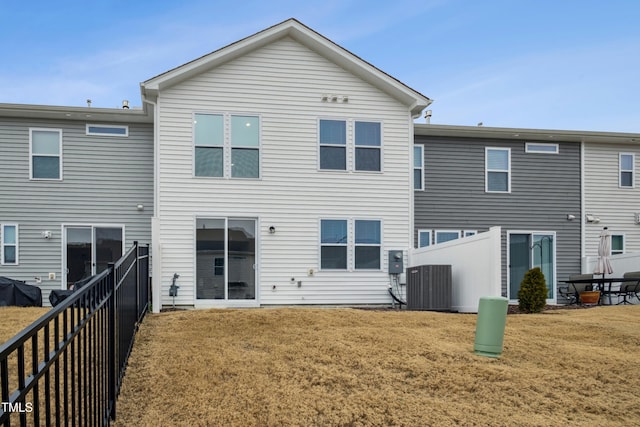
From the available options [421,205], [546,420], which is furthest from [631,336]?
[421,205]

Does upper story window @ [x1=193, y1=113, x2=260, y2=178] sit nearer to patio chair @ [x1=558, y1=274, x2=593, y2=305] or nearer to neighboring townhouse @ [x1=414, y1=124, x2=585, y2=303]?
neighboring townhouse @ [x1=414, y1=124, x2=585, y2=303]

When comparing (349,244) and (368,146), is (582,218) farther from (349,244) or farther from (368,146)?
(349,244)

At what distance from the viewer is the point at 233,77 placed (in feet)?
37.9

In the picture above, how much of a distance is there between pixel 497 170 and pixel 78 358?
13759mm

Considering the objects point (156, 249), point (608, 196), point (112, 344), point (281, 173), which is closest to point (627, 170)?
point (608, 196)

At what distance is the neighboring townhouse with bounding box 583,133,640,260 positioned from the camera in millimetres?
14883

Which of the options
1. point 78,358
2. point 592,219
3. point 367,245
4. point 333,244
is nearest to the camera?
point 78,358

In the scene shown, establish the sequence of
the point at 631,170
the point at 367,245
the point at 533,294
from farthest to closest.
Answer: the point at 631,170 < the point at 367,245 < the point at 533,294

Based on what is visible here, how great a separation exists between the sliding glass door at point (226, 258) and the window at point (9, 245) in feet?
15.8

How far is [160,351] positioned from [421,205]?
986cm

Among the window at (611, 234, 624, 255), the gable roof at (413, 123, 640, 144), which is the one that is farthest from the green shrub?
the window at (611, 234, 624, 255)

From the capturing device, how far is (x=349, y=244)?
38.6 ft

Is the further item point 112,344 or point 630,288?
point 630,288

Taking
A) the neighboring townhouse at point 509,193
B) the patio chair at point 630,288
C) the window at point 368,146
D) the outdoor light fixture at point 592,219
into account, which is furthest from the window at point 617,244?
the window at point 368,146
